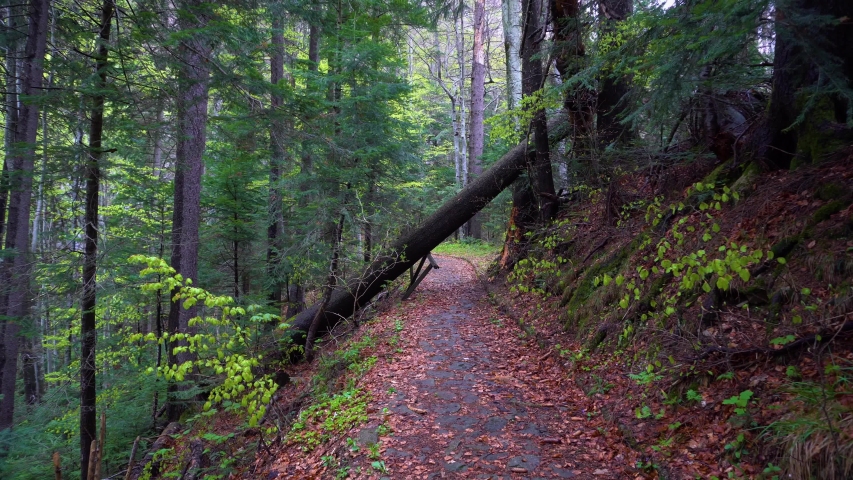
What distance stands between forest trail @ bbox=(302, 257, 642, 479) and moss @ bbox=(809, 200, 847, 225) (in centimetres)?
264

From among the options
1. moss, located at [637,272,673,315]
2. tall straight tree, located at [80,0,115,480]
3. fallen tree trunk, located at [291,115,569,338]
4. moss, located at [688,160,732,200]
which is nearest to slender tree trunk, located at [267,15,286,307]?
fallen tree trunk, located at [291,115,569,338]

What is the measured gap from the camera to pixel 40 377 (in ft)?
72.9

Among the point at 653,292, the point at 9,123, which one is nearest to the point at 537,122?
the point at 653,292

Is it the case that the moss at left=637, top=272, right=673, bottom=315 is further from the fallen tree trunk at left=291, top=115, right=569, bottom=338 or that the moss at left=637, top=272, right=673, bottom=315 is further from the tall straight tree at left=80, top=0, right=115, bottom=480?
the tall straight tree at left=80, top=0, right=115, bottom=480

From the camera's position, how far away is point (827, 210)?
3.89 meters

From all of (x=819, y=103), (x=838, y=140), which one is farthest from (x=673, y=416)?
(x=819, y=103)

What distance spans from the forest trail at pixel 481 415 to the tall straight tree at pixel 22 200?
5.63 m

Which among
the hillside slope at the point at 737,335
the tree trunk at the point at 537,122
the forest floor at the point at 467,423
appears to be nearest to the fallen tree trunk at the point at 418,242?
the tree trunk at the point at 537,122

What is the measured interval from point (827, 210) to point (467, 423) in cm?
389

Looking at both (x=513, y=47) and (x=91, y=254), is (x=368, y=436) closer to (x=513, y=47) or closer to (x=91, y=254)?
(x=91, y=254)

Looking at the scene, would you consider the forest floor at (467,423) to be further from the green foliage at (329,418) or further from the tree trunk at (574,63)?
the tree trunk at (574,63)

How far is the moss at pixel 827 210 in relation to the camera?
381 cm

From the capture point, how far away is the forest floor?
12.2ft

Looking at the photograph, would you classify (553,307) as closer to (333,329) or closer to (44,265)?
(333,329)
